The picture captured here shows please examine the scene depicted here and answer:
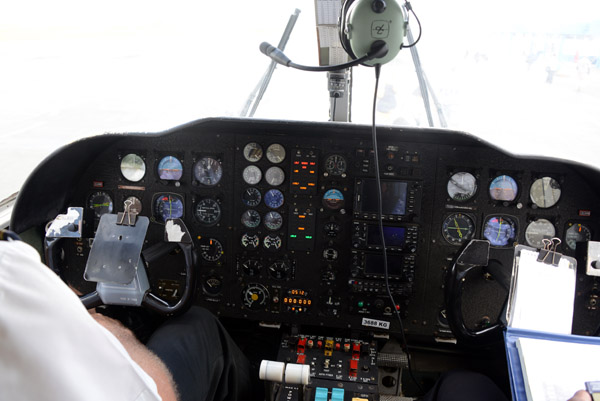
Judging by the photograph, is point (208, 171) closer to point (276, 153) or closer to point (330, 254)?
point (276, 153)

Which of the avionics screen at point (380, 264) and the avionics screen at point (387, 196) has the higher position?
the avionics screen at point (387, 196)

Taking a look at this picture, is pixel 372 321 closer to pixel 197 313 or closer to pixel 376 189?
pixel 376 189

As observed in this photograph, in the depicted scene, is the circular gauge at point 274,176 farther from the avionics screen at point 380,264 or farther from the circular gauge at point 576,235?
the circular gauge at point 576,235

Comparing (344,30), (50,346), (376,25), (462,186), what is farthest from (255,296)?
(50,346)

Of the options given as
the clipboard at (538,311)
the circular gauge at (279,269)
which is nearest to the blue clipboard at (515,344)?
the clipboard at (538,311)

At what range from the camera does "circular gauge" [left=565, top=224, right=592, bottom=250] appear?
7.56ft

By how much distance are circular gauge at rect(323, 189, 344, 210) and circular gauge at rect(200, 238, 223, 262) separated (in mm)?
611

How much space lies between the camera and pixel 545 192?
7.50 ft

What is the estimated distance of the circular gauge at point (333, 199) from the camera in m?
2.40

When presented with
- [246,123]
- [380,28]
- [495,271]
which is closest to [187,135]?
[246,123]

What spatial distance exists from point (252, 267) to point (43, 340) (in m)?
1.95

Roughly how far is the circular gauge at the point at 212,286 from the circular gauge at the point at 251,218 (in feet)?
1.17

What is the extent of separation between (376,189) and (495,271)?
656 millimetres

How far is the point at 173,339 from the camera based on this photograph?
1.73m
